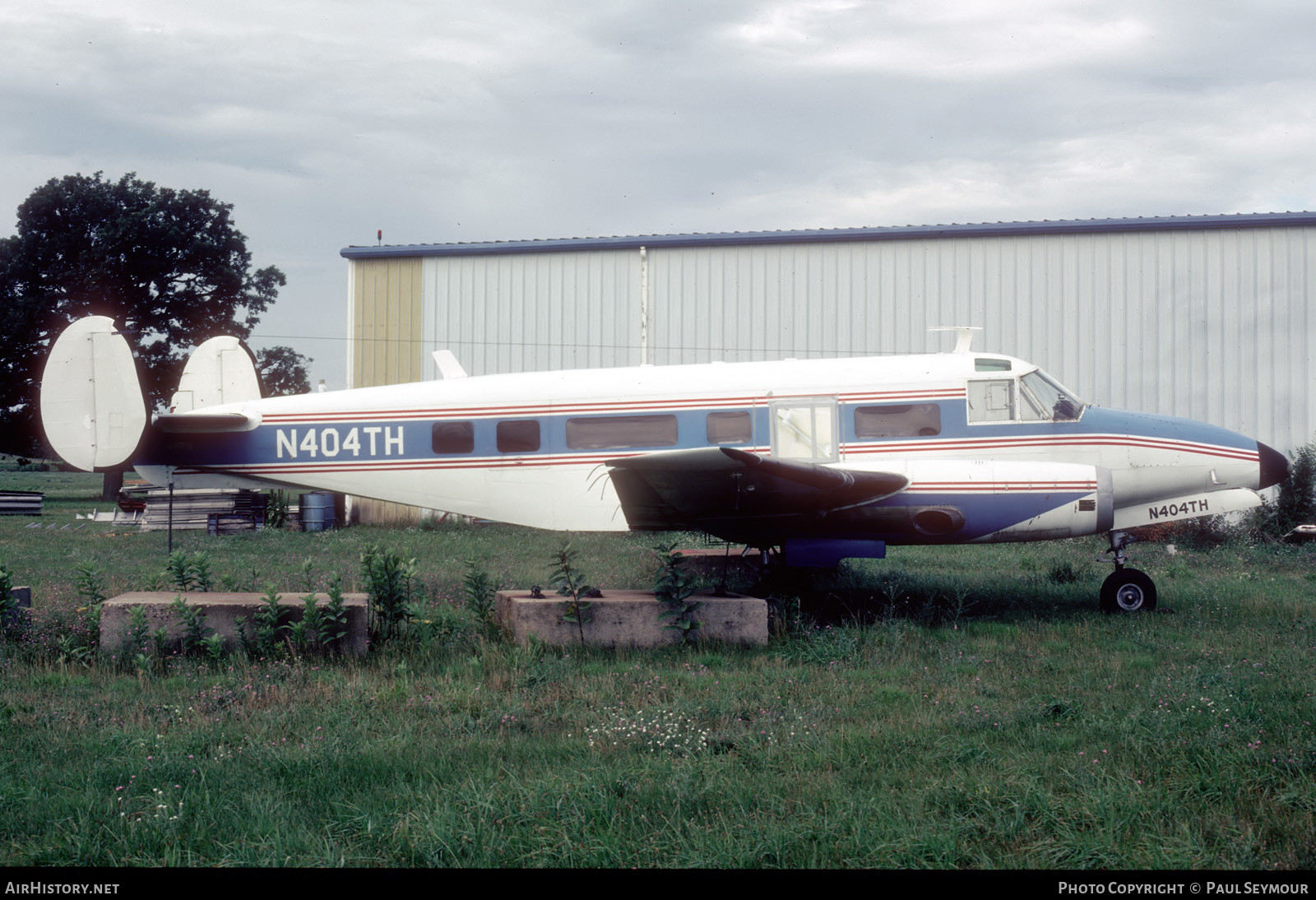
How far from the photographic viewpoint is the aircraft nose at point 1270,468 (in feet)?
31.2

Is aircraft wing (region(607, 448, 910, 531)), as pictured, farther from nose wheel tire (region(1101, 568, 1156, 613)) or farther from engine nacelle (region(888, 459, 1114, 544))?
nose wheel tire (region(1101, 568, 1156, 613))

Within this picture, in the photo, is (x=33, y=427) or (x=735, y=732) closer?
(x=735, y=732)

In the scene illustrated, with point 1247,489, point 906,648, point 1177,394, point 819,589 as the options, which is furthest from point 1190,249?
point 906,648

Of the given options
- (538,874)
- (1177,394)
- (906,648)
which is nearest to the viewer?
(538,874)

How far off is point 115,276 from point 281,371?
7519 mm

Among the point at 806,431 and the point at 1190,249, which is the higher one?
the point at 1190,249

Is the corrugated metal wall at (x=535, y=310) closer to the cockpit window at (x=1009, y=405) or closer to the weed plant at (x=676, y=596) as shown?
the cockpit window at (x=1009, y=405)

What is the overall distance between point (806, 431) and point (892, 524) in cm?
140

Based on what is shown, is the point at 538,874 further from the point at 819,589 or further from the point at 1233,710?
the point at 819,589

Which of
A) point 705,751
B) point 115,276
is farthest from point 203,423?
point 115,276

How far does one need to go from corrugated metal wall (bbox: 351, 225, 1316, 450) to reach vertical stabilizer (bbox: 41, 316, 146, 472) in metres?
11.0

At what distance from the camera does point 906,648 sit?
7.54m

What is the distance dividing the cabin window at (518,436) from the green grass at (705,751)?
2.06 m

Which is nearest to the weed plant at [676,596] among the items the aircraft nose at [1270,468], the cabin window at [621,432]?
the cabin window at [621,432]
